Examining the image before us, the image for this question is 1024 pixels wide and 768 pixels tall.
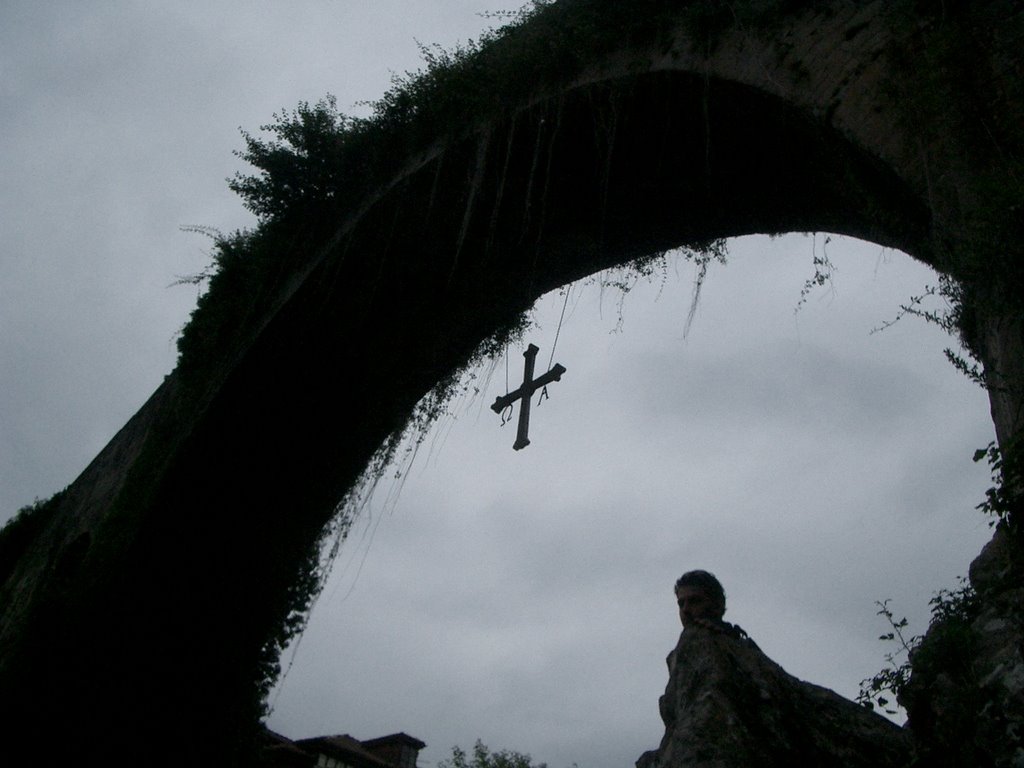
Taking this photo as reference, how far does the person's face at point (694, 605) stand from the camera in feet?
8.93

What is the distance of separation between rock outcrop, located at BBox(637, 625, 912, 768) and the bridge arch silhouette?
5.30 feet

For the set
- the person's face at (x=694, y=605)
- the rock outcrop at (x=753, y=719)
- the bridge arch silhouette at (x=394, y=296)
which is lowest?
the rock outcrop at (x=753, y=719)

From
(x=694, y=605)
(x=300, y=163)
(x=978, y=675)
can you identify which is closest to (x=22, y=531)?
(x=300, y=163)

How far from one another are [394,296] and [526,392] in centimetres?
126

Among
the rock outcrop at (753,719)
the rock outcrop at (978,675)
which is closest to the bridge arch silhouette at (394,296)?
the rock outcrop at (978,675)

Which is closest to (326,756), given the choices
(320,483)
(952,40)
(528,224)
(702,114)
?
(320,483)

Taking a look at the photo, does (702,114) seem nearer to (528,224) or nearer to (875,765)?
(528,224)

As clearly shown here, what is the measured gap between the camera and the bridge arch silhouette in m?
3.82

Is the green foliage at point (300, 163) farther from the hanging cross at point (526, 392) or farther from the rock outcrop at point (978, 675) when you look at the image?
the rock outcrop at point (978, 675)

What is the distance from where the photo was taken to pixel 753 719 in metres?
2.24

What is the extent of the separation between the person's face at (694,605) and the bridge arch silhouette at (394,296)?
4.80ft

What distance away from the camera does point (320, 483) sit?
684 centimetres

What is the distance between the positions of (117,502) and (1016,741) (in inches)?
237

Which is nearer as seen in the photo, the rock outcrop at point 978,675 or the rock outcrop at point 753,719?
the rock outcrop at point 978,675
